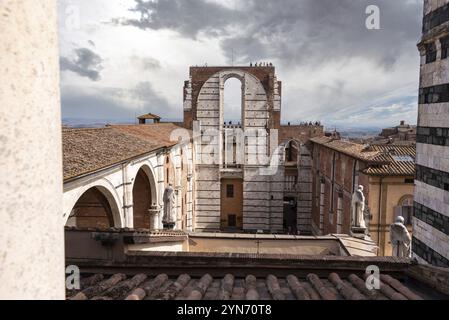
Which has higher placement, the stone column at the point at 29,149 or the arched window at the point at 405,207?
the stone column at the point at 29,149

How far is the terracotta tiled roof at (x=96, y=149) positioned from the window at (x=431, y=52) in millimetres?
7488

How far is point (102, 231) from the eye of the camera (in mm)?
4824

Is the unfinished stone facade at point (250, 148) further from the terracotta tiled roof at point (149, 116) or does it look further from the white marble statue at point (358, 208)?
the white marble statue at point (358, 208)

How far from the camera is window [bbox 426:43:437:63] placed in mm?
6771

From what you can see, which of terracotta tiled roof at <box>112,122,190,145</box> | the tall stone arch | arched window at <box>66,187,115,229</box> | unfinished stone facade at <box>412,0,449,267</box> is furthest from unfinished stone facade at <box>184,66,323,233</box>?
unfinished stone facade at <box>412,0,449,267</box>

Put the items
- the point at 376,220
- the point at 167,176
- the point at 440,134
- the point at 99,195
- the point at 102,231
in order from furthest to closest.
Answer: the point at 167,176, the point at 376,220, the point at 99,195, the point at 440,134, the point at 102,231

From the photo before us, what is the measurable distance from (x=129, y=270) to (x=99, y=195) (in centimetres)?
753

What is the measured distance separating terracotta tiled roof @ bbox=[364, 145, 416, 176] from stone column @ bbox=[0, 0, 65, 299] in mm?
14750

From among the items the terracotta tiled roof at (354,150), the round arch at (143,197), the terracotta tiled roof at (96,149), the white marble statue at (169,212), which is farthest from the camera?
the terracotta tiled roof at (354,150)

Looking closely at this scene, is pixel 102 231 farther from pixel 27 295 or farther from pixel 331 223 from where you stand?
pixel 331 223

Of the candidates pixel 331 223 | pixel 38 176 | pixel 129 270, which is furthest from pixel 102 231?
pixel 331 223

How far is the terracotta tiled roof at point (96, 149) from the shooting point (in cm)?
861

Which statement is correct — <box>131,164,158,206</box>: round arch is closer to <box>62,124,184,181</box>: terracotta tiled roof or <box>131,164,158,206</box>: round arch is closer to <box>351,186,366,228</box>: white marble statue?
<box>62,124,184,181</box>: terracotta tiled roof

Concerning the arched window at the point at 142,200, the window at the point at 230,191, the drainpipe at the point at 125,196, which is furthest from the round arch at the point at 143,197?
the window at the point at 230,191
